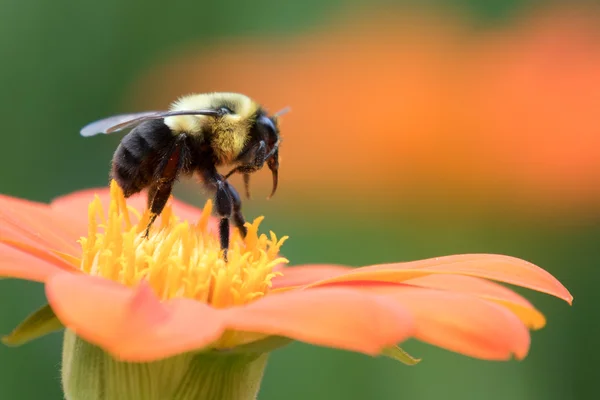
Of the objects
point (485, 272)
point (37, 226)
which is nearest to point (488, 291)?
point (485, 272)

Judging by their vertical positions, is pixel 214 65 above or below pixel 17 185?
above

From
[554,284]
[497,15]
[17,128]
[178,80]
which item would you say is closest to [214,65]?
[178,80]

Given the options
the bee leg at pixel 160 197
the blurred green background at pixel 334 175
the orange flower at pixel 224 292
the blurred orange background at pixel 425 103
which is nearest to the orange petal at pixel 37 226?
the orange flower at pixel 224 292

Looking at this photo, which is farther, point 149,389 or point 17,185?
point 17,185

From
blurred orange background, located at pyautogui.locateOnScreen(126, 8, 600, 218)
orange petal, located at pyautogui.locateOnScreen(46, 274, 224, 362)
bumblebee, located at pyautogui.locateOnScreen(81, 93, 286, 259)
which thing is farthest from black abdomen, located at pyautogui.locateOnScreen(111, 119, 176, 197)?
blurred orange background, located at pyautogui.locateOnScreen(126, 8, 600, 218)

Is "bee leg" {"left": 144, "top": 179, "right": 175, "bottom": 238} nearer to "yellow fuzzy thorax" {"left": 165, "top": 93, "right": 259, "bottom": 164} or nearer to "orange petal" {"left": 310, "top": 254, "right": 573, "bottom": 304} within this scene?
"yellow fuzzy thorax" {"left": 165, "top": 93, "right": 259, "bottom": 164}

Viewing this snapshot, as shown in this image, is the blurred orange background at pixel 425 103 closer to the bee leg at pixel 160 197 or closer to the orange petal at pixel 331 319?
the bee leg at pixel 160 197

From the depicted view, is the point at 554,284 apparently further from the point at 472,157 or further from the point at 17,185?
the point at 17,185
